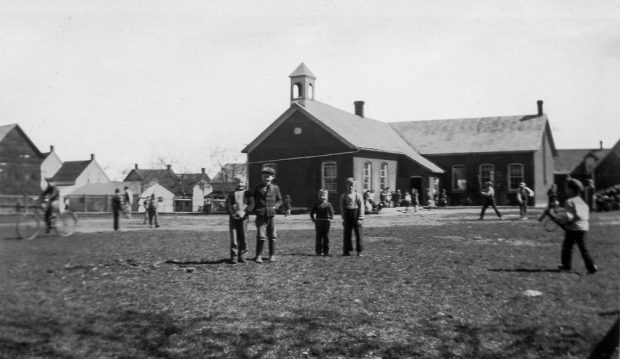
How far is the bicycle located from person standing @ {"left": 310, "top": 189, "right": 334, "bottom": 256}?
5479 millimetres

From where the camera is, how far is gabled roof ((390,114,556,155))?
35.8 m

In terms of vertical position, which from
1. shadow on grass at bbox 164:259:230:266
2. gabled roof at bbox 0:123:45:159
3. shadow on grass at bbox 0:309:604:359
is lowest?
shadow on grass at bbox 0:309:604:359

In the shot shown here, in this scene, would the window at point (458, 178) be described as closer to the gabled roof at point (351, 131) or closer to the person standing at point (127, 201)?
the gabled roof at point (351, 131)

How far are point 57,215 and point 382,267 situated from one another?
8049mm

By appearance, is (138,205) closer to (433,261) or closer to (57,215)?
(57,215)

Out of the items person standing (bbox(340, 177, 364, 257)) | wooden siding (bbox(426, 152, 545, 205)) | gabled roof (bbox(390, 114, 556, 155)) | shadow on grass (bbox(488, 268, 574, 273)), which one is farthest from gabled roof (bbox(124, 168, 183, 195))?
wooden siding (bbox(426, 152, 545, 205))

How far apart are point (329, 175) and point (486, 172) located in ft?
45.8

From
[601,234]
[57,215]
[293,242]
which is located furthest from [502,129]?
[57,215]

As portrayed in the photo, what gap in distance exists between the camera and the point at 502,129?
37312 millimetres

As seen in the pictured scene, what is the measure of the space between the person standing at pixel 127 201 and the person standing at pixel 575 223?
1441 centimetres

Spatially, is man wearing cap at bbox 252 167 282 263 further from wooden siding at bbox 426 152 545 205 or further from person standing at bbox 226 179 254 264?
wooden siding at bbox 426 152 545 205

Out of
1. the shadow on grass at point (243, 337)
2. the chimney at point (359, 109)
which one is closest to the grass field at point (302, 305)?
the shadow on grass at point (243, 337)

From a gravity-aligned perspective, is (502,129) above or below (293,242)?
above

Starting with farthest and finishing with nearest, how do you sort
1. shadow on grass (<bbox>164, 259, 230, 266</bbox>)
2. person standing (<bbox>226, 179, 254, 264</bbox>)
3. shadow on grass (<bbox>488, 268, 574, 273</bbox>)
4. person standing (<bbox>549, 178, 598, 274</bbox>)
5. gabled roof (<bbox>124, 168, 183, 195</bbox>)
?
1. gabled roof (<bbox>124, 168, 183, 195</bbox>)
2. person standing (<bbox>226, 179, 254, 264</bbox>)
3. shadow on grass (<bbox>164, 259, 230, 266</bbox>)
4. shadow on grass (<bbox>488, 268, 574, 273</bbox>)
5. person standing (<bbox>549, 178, 598, 274</bbox>)
